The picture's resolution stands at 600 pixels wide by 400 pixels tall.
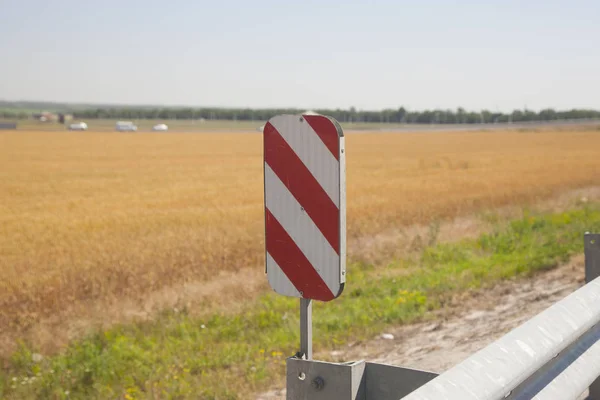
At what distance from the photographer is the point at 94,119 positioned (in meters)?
172

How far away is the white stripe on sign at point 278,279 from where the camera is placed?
10.9 ft

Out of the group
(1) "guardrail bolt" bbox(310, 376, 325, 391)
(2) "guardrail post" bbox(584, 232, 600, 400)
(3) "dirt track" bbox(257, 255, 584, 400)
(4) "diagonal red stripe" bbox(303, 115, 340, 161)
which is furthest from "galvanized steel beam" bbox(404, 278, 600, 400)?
(3) "dirt track" bbox(257, 255, 584, 400)

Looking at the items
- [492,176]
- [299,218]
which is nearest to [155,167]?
[492,176]

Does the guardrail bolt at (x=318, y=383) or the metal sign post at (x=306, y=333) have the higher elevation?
the metal sign post at (x=306, y=333)

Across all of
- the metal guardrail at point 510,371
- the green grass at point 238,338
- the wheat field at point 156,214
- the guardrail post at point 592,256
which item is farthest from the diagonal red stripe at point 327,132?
the wheat field at point 156,214

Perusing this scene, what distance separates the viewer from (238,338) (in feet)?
27.3

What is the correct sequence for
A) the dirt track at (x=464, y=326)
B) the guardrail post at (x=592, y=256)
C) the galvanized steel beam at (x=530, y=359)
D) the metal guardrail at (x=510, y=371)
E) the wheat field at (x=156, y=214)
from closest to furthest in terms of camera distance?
1. the galvanized steel beam at (x=530, y=359)
2. the metal guardrail at (x=510, y=371)
3. the guardrail post at (x=592, y=256)
4. the dirt track at (x=464, y=326)
5. the wheat field at (x=156, y=214)

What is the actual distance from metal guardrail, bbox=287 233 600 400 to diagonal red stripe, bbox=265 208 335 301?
1.36 ft

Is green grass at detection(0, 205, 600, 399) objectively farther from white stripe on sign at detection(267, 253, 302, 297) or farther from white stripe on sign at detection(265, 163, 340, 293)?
white stripe on sign at detection(265, 163, 340, 293)

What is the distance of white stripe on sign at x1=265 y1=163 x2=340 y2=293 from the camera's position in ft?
10.5

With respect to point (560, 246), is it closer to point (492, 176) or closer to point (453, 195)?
point (453, 195)

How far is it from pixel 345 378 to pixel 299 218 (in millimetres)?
782

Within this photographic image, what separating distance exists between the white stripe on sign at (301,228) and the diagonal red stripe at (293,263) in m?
0.02

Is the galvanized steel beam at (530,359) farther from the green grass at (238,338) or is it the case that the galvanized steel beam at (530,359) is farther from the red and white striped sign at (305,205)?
the green grass at (238,338)
